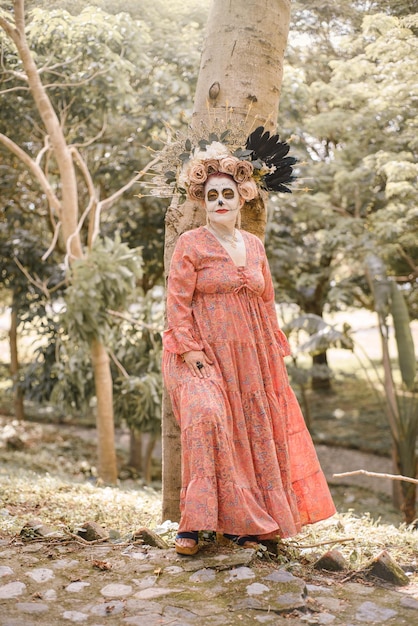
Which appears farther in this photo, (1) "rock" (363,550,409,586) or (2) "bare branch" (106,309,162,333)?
(2) "bare branch" (106,309,162,333)

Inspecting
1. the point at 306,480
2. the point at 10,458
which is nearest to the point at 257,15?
the point at 306,480

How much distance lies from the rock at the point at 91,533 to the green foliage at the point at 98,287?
3161mm

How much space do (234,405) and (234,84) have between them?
5.91 feet

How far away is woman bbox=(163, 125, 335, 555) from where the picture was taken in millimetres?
3109

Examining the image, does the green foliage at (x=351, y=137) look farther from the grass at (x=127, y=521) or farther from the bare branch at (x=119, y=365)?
the grass at (x=127, y=521)

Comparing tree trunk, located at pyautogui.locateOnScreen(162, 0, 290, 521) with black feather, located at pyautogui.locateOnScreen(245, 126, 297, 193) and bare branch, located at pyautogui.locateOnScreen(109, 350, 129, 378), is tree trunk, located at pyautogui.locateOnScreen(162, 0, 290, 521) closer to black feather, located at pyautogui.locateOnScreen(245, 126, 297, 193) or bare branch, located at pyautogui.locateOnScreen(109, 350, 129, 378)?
black feather, located at pyautogui.locateOnScreen(245, 126, 297, 193)

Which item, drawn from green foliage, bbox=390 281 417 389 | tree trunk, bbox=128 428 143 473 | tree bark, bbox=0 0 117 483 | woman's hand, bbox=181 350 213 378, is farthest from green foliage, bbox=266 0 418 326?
tree trunk, bbox=128 428 143 473

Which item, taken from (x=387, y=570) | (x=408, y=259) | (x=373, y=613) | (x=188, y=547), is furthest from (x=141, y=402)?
(x=373, y=613)

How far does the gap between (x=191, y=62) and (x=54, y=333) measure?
349 cm

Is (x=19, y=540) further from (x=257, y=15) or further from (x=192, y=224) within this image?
(x=257, y=15)

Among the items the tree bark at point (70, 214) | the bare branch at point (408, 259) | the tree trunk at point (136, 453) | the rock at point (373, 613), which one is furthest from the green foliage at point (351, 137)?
the rock at point (373, 613)

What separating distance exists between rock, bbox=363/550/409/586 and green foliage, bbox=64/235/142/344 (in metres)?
3.96

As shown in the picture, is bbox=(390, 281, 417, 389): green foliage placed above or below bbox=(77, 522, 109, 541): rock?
above

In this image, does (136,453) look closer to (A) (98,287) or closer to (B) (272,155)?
(A) (98,287)
